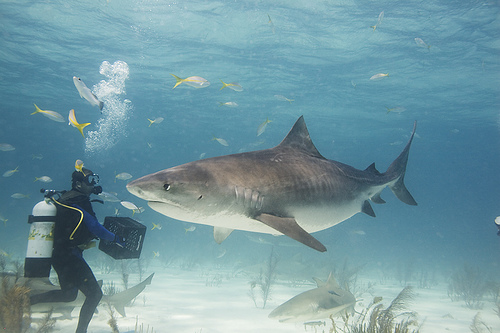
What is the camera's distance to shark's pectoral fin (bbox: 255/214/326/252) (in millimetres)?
2604

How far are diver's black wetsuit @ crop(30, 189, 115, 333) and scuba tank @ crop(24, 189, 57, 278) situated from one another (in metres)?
0.08

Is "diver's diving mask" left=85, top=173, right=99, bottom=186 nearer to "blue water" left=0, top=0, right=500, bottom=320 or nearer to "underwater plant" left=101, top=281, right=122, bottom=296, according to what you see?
"underwater plant" left=101, top=281, right=122, bottom=296

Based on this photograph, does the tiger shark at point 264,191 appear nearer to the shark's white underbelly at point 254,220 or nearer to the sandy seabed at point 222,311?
the shark's white underbelly at point 254,220

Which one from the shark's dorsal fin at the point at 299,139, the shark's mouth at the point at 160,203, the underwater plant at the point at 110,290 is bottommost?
the underwater plant at the point at 110,290

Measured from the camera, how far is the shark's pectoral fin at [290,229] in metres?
2.60

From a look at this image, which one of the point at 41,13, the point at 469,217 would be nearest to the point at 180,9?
the point at 41,13

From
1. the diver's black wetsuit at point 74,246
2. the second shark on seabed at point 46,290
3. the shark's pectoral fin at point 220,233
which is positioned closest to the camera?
the shark's pectoral fin at point 220,233

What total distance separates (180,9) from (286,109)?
58.7 ft

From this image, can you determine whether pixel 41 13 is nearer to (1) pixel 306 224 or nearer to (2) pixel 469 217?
(1) pixel 306 224

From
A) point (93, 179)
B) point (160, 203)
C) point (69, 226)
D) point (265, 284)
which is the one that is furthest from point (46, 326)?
point (265, 284)

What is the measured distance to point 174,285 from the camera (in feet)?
43.3

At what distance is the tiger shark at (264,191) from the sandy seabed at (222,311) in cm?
365

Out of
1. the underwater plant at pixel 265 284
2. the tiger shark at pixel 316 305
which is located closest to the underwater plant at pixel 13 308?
the tiger shark at pixel 316 305

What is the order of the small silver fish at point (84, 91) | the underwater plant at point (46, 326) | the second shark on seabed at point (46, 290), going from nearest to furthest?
the second shark on seabed at point (46, 290) < the underwater plant at point (46, 326) < the small silver fish at point (84, 91)
